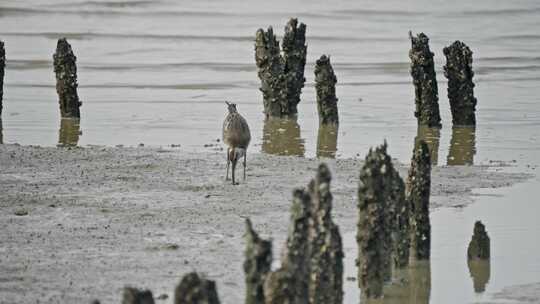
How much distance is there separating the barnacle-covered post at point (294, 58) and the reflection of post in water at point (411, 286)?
9449mm

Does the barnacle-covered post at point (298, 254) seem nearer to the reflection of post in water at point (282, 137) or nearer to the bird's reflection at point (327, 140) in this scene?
the bird's reflection at point (327, 140)

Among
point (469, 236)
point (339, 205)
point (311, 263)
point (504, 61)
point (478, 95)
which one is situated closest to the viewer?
point (311, 263)

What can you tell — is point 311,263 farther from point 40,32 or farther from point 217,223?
point 40,32

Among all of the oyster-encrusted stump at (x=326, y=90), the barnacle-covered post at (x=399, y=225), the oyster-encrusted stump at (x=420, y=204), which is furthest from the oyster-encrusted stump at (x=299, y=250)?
the oyster-encrusted stump at (x=326, y=90)

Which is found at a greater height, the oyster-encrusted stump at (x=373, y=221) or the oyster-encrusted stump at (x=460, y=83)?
the oyster-encrusted stump at (x=460, y=83)

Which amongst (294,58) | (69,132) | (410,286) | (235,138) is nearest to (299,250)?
(410,286)

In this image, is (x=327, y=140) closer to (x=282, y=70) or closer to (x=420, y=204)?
(x=282, y=70)

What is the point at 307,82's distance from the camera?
26734 mm

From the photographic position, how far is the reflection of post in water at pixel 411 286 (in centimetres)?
1125

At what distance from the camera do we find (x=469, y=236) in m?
13.4

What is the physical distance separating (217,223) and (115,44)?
2010 cm

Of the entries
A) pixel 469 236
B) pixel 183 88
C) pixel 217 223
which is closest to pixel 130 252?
pixel 217 223

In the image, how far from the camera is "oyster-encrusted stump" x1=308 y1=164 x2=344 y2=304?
31.5 feet

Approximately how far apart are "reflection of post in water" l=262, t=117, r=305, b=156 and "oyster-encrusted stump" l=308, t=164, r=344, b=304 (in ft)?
28.3
